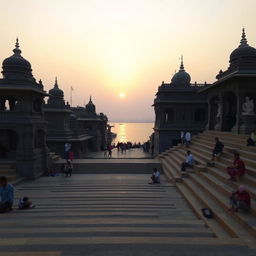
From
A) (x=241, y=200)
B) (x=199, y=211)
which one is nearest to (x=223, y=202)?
(x=199, y=211)

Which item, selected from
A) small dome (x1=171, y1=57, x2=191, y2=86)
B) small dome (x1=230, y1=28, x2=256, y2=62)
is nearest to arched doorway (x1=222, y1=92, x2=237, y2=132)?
small dome (x1=230, y1=28, x2=256, y2=62)

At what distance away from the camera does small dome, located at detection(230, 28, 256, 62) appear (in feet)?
87.6

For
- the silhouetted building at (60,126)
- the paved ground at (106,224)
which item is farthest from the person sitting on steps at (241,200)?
the silhouetted building at (60,126)

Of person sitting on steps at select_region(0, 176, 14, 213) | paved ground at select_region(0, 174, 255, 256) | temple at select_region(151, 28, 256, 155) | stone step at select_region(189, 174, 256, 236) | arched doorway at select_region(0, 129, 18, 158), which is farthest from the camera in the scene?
temple at select_region(151, 28, 256, 155)

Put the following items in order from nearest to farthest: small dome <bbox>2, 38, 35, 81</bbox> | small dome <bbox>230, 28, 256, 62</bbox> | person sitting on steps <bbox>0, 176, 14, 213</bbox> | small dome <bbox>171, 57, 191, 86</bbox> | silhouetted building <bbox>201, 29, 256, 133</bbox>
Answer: person sitting on steps <bbox>0, 176, 14, 213</bbox>, silhouetted building <bbox>201, 29, 256, 133</bbox>, small dome <bbox>2, 38, 35, 81</bbox>, small dome <bbox>230, 28, 256, 62</bbox>, small dome <bbox>171, 57, 191, 86</bbox>

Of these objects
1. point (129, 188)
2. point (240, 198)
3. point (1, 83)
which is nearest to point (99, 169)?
point (129, 188)

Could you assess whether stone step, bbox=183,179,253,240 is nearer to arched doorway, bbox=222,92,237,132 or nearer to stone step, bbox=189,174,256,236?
stone step, bbox=189,174,256,236

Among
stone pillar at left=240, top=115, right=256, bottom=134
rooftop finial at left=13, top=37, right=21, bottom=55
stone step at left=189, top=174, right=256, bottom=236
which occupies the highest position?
rooftop finial at left=13, top=37, right=21, bottom=55

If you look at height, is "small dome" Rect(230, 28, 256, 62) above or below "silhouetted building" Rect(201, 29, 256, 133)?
above

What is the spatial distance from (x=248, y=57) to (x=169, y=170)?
1129 centimetres

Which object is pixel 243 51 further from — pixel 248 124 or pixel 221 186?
pixel 221 186

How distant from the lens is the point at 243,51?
1070 inches

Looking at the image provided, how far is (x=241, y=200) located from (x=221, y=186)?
122 inches

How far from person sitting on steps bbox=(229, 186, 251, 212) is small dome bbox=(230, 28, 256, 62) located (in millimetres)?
18459
